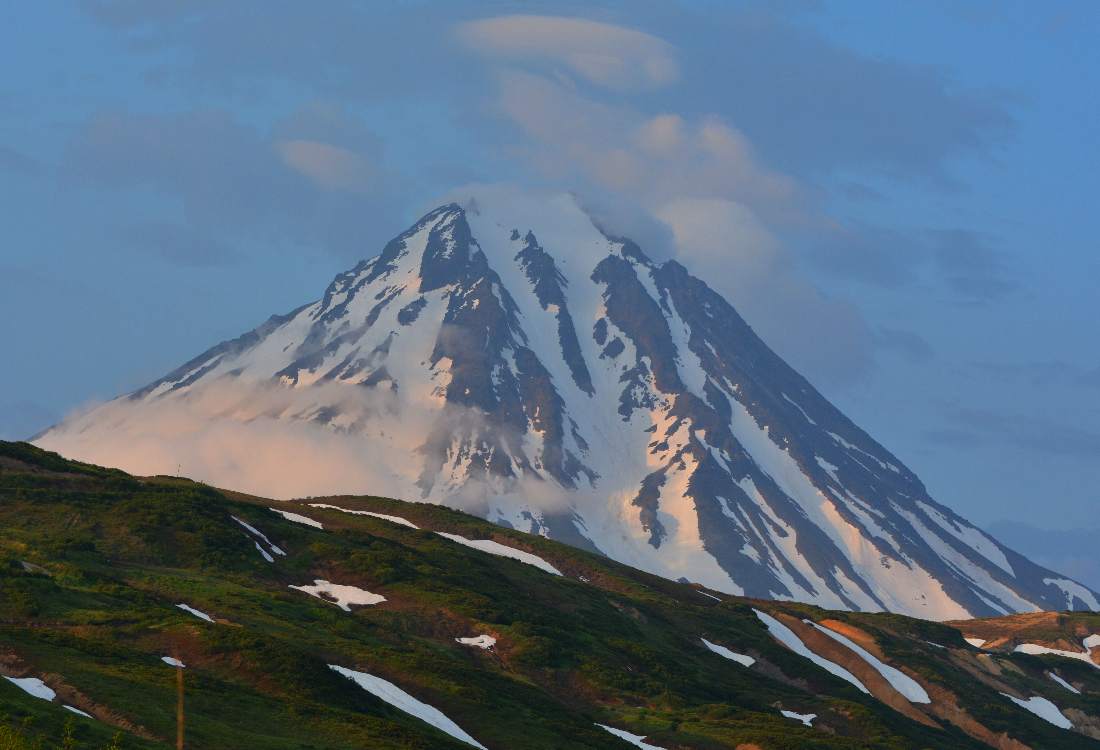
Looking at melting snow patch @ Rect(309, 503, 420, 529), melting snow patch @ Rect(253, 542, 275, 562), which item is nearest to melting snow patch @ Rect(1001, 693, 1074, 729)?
melting snow patch @ Rect(309, 503, 420, 529)

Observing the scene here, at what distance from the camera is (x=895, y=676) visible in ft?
483

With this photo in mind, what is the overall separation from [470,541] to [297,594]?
169ft

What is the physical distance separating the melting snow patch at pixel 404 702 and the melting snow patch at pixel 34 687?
16197 millimetres

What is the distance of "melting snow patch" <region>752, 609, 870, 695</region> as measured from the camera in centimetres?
14275

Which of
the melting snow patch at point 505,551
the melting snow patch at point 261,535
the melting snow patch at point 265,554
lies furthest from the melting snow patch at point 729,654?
the melting snow patch at point 265,554

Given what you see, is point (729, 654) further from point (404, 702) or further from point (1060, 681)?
point (1060, 681)

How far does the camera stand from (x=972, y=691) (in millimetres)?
149625

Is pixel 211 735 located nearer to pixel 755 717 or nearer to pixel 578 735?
pixel 578 735

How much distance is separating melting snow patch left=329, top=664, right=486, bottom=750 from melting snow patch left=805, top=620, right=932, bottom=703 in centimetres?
6913

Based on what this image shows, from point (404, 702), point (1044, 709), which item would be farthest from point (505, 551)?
point (404, 702)

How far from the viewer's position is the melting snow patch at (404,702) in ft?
257

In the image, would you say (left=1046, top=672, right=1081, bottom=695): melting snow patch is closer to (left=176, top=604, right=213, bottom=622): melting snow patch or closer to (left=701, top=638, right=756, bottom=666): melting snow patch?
(left=701, top=638, right=756, bottom=666): melting snow patch

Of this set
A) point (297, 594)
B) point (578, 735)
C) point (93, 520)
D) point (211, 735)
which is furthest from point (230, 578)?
point (211, 735)

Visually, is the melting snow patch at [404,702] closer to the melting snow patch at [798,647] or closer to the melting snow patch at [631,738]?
the melting snow patch at [631,738]
